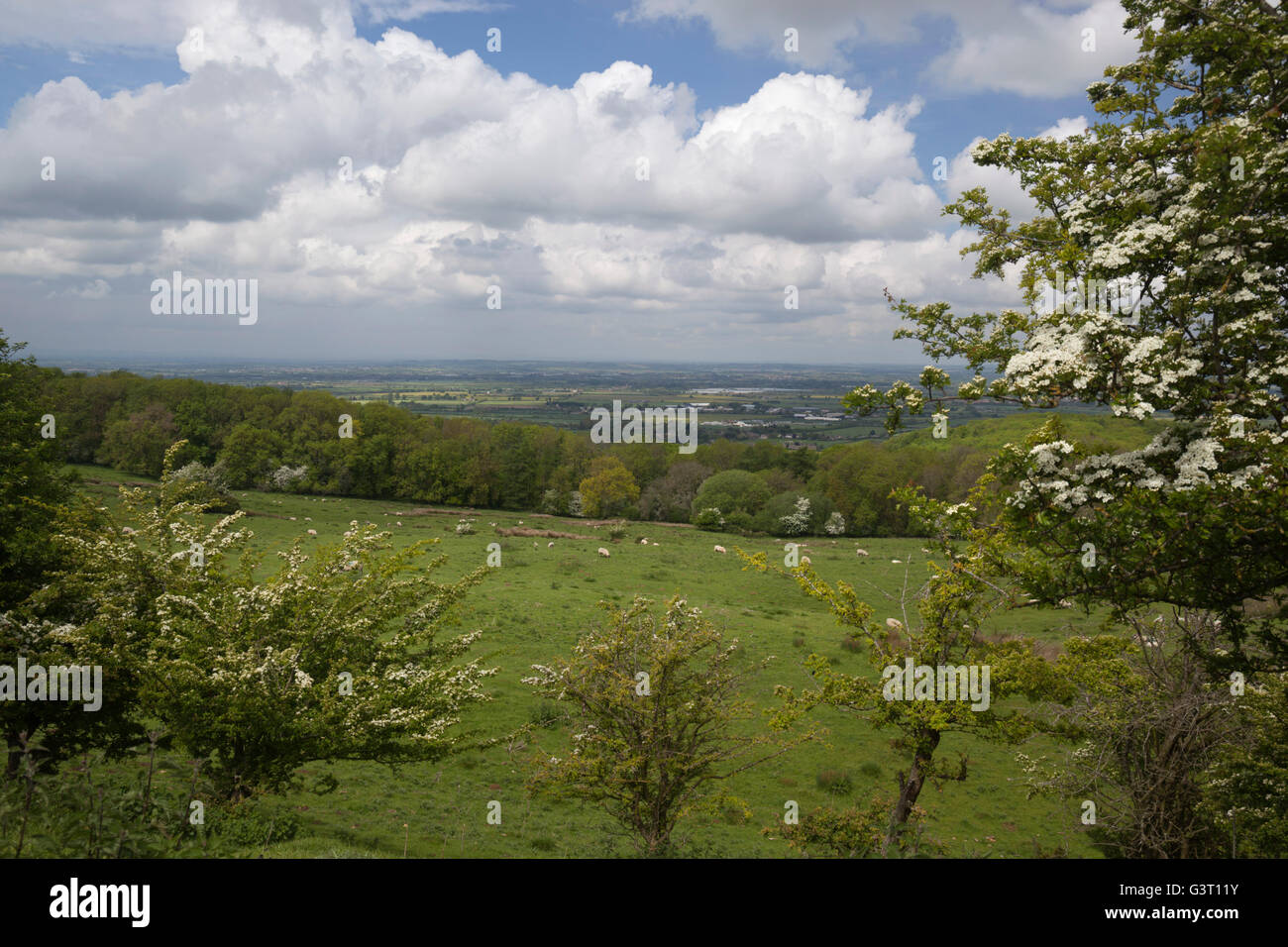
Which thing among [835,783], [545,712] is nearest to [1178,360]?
[835,783]

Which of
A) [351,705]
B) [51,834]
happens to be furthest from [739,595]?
[51,834]

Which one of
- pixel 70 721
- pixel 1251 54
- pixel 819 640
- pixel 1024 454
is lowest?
pixel 819 640

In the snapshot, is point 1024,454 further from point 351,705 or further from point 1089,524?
point 351,705

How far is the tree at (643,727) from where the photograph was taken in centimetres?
1061

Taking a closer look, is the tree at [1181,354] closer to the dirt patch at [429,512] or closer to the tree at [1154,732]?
the tree at [1154,732]

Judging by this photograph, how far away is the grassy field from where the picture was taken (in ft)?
42.8

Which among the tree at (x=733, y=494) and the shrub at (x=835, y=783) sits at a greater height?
the tree at (x=733, y=494)

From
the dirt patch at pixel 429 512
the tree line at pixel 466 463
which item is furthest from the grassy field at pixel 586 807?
the tree line at pixel 466 463

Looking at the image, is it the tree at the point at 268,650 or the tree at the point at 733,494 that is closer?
the tree at the point at 268,650

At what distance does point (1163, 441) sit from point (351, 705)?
1124 centimetres

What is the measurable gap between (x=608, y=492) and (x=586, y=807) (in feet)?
195

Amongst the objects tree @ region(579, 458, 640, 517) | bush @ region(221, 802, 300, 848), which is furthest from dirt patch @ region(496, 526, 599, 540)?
bush @ region(221, 802, 300, 848)

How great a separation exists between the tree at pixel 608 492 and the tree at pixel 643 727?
62472 millimetres

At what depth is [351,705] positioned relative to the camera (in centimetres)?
960
